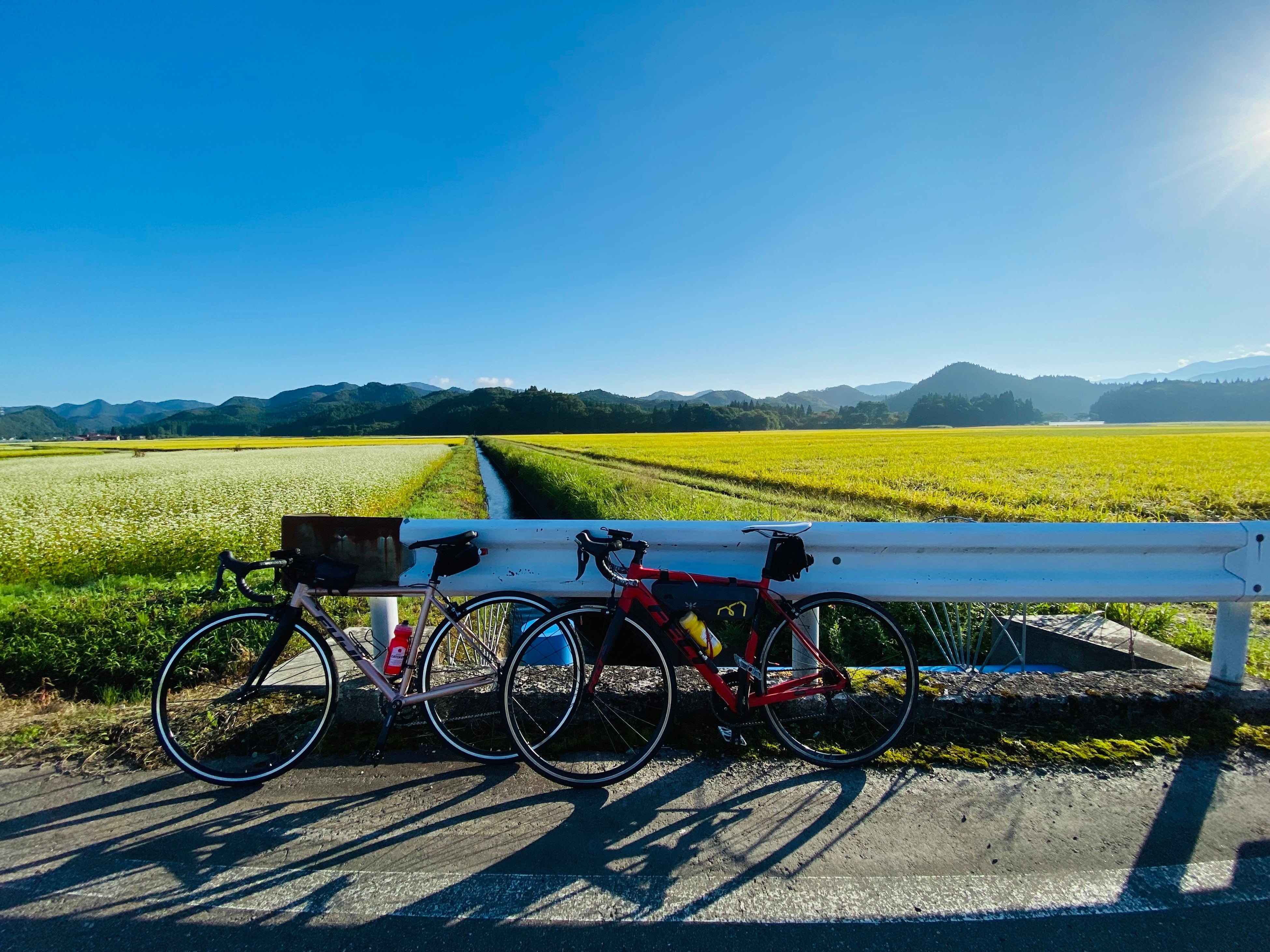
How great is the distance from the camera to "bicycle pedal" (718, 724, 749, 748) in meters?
2.83

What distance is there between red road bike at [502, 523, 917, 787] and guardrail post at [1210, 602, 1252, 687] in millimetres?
1670

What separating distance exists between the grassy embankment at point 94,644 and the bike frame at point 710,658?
240 centimetres

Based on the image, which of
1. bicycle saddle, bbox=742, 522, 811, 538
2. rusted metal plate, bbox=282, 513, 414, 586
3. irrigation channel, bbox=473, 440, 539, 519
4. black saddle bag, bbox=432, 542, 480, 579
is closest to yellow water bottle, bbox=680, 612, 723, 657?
bicycle saddle, bbox=742, 522, 811, 538

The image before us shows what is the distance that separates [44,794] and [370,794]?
1.40m

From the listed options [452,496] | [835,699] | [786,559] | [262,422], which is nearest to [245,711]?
[786,559]

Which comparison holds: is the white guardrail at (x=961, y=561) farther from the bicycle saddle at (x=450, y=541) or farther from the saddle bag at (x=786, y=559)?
the saddle bag at (x=786, y=559)

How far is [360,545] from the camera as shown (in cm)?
316

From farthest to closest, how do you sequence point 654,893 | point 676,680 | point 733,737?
point 676,680 < point 733,737 < point 654,893

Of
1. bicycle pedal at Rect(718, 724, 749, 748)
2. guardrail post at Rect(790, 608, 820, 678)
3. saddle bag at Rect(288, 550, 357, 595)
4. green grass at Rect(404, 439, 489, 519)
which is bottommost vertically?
green grass at Rect(404, 439, 489, 519)

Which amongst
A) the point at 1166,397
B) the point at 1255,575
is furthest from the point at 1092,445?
the point at 1166,397

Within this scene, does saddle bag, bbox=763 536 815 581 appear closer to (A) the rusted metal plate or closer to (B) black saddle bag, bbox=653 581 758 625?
(B) black saddle bag, bbox=653 581 758 625

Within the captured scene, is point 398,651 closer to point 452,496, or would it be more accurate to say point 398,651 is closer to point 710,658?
point 710,658

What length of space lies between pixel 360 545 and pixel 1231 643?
4.70 meters

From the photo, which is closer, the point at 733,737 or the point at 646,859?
the point at 646,859
